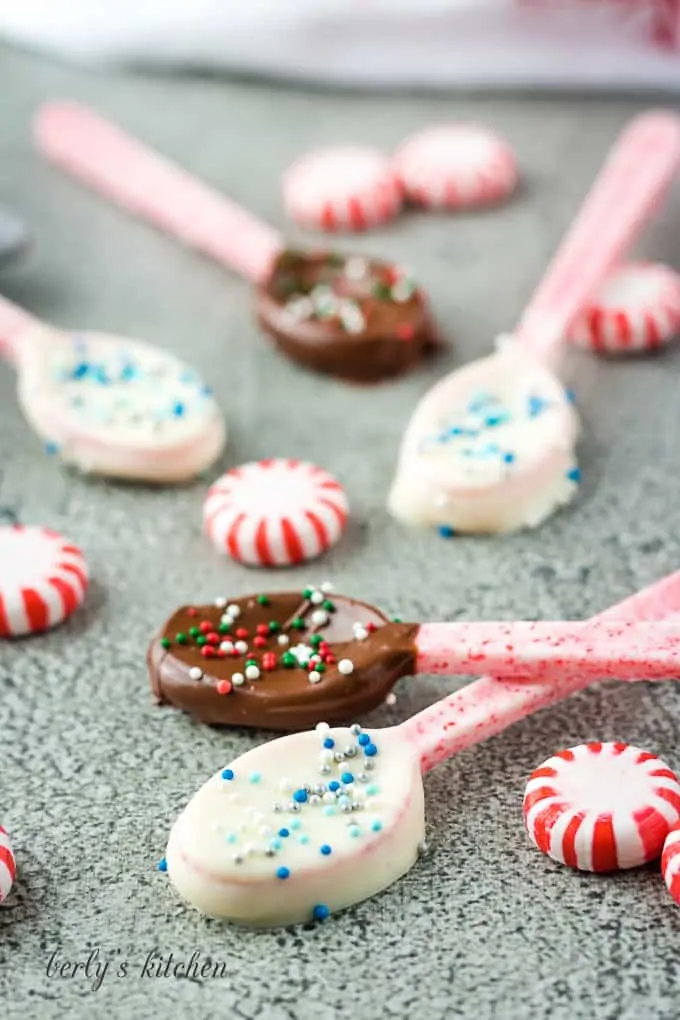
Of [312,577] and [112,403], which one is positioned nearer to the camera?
[312,577]

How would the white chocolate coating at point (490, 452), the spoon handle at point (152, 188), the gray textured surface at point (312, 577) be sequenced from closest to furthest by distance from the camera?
the gray textured surface at point (312, 577) → the white chocolate coating at point (490, 452) → the spoon handle at point (152, 188)

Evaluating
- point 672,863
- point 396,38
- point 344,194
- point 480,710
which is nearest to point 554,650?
point 480,710

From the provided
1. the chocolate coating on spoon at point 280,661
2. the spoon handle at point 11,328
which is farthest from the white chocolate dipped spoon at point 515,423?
the spoon handle at point 11,328

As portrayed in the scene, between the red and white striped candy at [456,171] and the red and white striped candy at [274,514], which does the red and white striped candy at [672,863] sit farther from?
the red and white striped candy at [456,171]

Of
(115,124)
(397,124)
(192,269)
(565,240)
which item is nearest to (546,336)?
(565,240)

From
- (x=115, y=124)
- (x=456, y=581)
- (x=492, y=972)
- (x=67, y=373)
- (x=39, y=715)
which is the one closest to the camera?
(x=492, y=972)

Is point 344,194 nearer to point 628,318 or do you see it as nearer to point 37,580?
point 628,318

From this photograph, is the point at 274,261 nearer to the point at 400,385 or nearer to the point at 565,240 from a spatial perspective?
the point at 400,385
